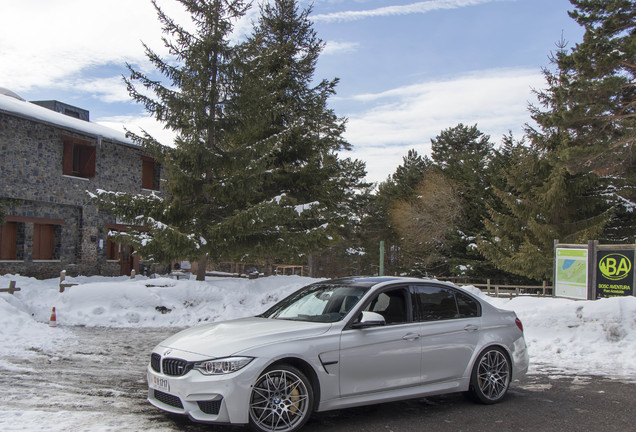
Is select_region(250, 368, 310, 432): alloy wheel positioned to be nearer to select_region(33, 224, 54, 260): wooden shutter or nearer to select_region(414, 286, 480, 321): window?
select_region(414, 286, 480, 321): window

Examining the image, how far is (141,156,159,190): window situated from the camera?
29.8 m

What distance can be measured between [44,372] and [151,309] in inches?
317

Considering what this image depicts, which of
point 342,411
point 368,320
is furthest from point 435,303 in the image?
point 342,411

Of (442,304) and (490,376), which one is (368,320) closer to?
(442,304)

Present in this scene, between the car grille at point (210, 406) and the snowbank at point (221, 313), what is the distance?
589 cm

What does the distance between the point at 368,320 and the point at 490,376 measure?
2119mm

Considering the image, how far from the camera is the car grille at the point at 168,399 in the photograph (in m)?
5.37

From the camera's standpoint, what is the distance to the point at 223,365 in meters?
5.23

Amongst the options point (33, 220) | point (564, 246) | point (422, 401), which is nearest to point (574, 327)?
point (564, 246)

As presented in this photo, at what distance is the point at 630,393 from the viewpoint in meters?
7.58

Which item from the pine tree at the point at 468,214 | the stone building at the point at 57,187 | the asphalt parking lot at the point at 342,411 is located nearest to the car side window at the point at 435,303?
the asphalt parking lot at the point at 342,411

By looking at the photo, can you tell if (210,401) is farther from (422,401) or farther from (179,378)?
(422,401)

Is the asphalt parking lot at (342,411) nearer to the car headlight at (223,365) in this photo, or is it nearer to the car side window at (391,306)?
the car headlight at (223,365)

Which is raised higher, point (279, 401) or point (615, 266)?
point (615, 266)
